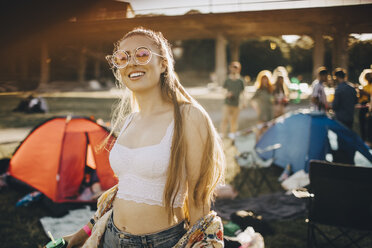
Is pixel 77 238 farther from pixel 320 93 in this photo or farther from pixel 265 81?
pixel 265 81

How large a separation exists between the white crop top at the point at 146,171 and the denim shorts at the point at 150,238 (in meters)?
0.13

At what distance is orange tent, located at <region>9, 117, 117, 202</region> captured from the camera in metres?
4.14

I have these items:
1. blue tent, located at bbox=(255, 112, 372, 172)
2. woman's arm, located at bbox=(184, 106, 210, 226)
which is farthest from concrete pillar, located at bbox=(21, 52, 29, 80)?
blue tent, located at bbox=(255, 112, 372, 172)

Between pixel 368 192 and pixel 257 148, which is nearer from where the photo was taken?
pixel 368 192

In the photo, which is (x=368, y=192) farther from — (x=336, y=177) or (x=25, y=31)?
(x=25, y=31)

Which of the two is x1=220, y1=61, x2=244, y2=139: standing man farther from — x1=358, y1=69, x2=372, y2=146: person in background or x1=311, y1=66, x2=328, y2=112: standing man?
x1=358, y1=69, x2=372, y2=146: person in background

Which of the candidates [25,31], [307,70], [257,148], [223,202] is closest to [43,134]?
[25,31]

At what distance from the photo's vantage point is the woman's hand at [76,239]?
155cm

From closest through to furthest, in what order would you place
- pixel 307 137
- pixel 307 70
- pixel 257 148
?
pixel 307 137 → pixel 257 148 → pixel 307 70

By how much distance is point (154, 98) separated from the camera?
4.80 feet

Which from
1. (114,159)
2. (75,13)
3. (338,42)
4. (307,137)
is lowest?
(307,137)

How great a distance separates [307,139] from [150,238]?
4125 mm

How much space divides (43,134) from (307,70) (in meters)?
7.76

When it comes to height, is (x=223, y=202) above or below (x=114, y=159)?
below
